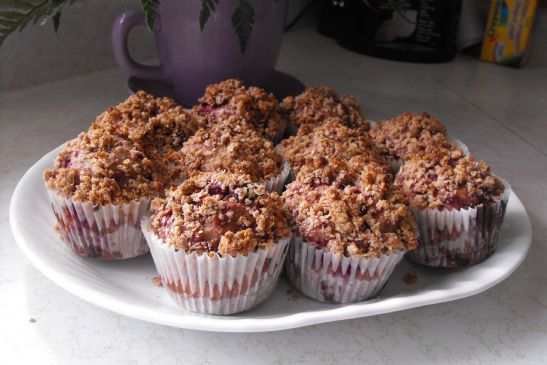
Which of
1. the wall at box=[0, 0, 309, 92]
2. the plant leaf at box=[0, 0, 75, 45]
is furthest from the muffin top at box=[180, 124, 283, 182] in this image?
the wall at box=[0, 0, 309, 92]

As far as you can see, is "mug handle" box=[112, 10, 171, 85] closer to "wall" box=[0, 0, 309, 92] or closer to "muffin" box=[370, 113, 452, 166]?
"wall" box=[0, 0, 309, 92]

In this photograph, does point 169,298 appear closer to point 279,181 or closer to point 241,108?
point 279,181

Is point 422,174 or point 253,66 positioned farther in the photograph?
point 253,66

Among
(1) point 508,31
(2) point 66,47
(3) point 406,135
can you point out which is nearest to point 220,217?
(3) point 406,135

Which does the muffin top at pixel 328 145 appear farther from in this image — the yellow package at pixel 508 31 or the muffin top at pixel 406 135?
the yellow package at pixel 508 31

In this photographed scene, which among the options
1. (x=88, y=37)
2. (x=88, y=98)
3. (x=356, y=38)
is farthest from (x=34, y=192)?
(x=356, y=38)

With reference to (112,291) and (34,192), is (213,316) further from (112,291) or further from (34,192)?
(34,192)
